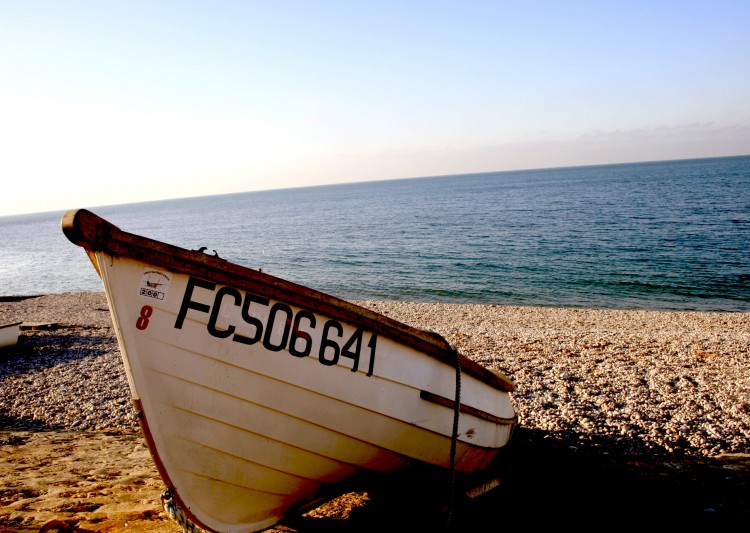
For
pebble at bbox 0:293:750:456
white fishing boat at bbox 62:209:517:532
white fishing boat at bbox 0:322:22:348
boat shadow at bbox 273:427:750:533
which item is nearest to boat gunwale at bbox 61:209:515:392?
white fishing boat at bbox 62:209:517:532

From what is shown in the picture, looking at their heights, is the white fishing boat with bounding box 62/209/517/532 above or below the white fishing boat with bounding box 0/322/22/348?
above

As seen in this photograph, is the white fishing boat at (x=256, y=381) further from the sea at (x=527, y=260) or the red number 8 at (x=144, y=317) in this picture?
the sea at (x=527, y=260)

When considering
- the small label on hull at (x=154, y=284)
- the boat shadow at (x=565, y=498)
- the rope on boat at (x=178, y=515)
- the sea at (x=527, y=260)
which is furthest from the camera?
the sea at (x=527, y=260)

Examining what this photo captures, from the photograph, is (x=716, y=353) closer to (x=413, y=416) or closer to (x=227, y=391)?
(x=413, y=416)

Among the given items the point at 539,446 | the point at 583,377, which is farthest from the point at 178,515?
the point at 583,377

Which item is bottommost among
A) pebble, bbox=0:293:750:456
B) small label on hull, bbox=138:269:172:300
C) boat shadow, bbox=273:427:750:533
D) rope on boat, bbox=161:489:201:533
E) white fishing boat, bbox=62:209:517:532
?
pebble, bbox=0:293:750:456

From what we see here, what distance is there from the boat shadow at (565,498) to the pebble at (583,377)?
54 cm

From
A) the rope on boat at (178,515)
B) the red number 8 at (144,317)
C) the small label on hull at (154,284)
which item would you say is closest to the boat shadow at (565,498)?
the rope on boat at (178,515)

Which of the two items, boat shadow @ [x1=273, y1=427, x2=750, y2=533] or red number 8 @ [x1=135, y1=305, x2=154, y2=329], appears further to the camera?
boat shadow @ [x1=273, y1=427, x2=750, y2=533]

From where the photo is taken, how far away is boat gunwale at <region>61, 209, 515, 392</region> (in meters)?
3.03

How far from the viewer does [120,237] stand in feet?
10.5

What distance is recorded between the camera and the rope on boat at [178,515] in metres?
3.62

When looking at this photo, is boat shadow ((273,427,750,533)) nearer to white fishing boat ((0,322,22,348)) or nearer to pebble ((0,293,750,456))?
pebble ((0,293,750,456))

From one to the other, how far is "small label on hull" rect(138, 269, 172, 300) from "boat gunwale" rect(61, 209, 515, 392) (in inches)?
3.4
